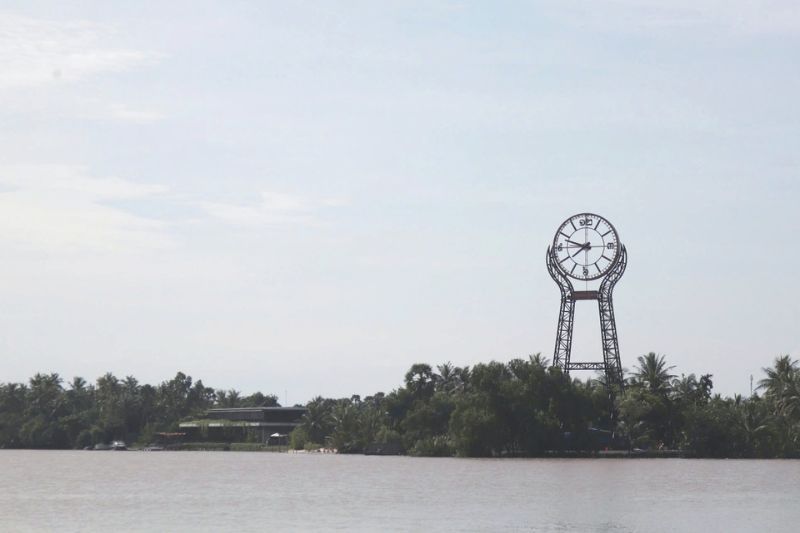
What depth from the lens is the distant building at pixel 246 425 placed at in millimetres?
189075

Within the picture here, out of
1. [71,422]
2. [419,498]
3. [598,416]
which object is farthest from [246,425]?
[419,498]

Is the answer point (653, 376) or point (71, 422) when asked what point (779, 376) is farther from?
point (71, 422)

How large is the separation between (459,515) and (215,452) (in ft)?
409

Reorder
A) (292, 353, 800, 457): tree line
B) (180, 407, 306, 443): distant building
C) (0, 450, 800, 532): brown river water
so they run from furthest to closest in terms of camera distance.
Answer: (180, 407, 306, 443): distant building, (292, 353, 800, 457): tree line, (0, 450, 800, 532): brown river water

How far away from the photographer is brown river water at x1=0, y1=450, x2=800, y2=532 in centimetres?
5131

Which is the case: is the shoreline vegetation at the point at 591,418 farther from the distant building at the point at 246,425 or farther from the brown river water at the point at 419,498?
the distant building at the point at 246,425

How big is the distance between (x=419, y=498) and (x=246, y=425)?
129 metres

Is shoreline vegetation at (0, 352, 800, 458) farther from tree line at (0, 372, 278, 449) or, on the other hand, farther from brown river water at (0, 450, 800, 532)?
tree line at (0, 372, 278, 449)

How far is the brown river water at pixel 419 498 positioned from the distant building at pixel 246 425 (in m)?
84.6

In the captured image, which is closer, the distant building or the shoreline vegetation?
the shoreline vegetation

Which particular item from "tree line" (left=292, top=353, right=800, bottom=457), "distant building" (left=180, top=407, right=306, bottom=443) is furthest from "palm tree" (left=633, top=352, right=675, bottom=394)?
"distant building" (left=180, top=407, right=306, bottom=443)

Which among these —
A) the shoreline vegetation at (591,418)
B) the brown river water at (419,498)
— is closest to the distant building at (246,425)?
the shoreline vegetation at (591,418)

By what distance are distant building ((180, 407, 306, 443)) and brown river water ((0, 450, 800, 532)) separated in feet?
277

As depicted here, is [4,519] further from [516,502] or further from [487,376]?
[487,376]
